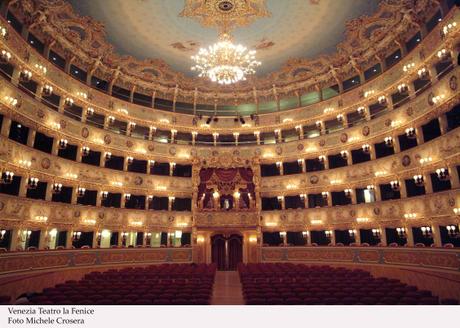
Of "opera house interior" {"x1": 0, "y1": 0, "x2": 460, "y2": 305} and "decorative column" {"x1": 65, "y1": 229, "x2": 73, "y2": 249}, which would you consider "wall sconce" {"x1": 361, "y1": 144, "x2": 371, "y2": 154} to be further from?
"decorative column" {"x1": 65, "y1": 229, "x2": 73, "y2": 249}

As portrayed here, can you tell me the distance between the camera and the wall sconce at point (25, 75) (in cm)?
1688

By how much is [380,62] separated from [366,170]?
8207 mm

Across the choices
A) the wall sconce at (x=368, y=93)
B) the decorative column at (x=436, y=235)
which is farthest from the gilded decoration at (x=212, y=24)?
the decorative column at (x=436, y=235)

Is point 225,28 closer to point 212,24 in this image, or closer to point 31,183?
point 212,24

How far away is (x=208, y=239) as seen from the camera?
24.0 meters

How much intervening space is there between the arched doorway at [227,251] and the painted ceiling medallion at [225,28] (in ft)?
43.7

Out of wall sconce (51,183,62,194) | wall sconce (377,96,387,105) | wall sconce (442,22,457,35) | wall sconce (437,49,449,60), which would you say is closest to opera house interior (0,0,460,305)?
Answer: wall sconce (442,22,457,35)

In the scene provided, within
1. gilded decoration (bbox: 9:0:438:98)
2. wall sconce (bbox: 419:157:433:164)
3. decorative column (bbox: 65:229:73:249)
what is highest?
gilded decoration (bbox: 9:0:438:98)

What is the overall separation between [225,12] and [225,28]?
974 mm

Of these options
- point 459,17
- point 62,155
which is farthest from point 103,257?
point 459,17

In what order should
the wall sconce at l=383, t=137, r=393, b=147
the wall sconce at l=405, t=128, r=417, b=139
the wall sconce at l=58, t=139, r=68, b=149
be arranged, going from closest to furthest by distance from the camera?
the wall sconce at l=405, t=128, r=417, b=139 < the wall sconce at l=58, t=139, r=68, b=149 < the wall sconce at l=383, t=137, r=393, b=147

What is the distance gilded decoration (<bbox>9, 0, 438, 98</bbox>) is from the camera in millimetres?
17531

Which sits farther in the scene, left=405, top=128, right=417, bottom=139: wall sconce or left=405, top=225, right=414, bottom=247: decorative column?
left=405, top=128, right=417, bottom=139: wall sconce

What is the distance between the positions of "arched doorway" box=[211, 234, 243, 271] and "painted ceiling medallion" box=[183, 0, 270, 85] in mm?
13315
